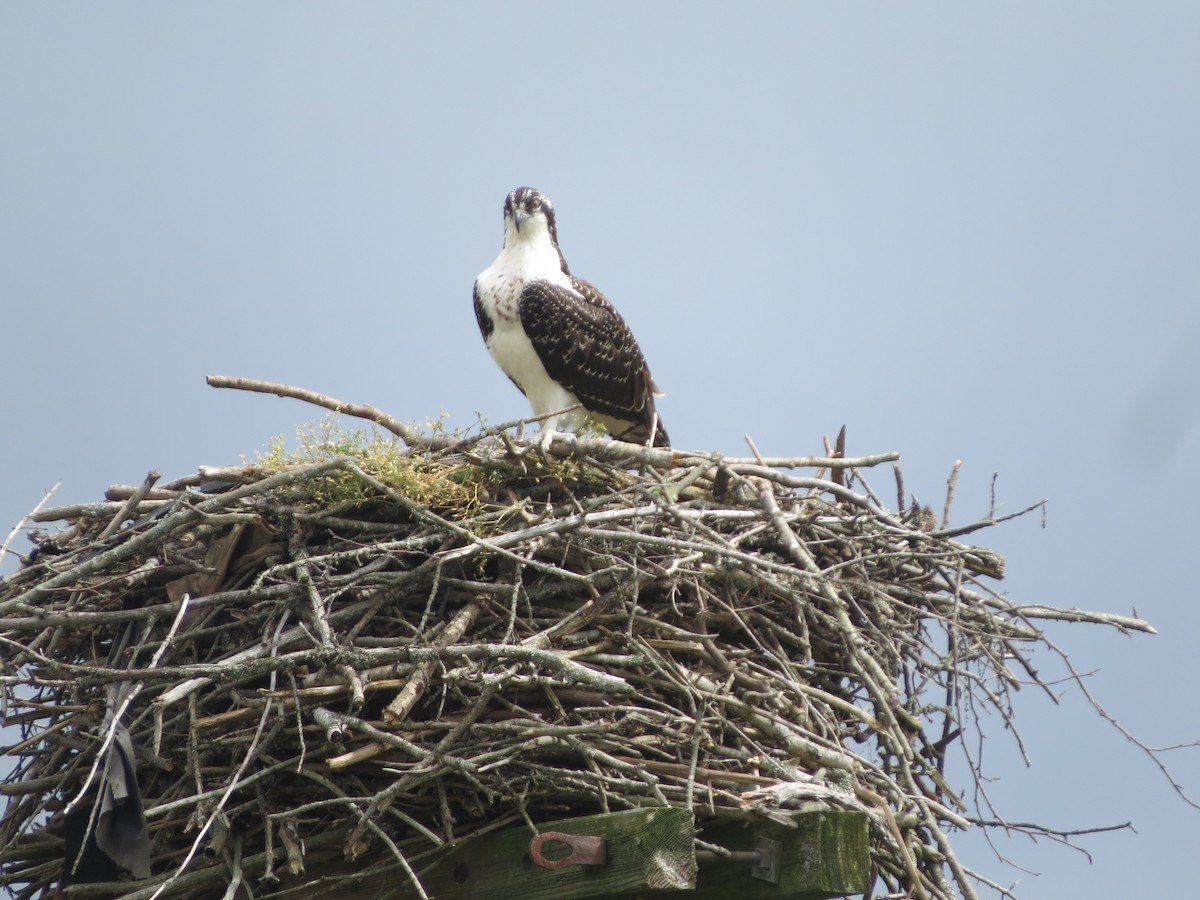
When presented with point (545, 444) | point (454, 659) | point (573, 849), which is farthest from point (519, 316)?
point (573, 849)

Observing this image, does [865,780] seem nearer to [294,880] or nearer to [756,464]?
[756,464]

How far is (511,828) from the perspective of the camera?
13.8 feet

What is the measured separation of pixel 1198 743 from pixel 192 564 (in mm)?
3677

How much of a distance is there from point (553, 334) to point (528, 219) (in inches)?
27.8

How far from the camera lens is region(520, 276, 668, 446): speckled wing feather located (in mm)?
6488

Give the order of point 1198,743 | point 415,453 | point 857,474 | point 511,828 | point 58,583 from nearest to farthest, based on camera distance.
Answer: point 511,828
point 58,583
point 1198,743
point 415,453
point 857,474

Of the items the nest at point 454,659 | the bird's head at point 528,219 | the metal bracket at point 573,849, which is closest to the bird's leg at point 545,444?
the nest at point 454,659

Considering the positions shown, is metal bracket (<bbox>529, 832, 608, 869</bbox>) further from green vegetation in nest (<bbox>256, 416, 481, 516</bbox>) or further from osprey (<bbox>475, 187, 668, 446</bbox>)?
osprey (<bbox>475, 187, 668, 446</bbox>)

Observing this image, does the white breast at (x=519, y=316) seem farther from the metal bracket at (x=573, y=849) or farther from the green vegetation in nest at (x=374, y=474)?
the metal bracket at (x=573, y=849)

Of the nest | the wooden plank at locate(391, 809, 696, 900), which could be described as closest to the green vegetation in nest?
the nest

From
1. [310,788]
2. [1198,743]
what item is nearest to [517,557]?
[310,788]

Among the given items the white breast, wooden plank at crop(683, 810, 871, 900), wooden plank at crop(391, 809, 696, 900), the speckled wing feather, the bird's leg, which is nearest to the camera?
wooden plank at crop(391, 809, 696, 900)

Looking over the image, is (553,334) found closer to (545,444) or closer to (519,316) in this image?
(519,316)

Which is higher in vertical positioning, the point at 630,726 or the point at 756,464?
the point at 756,464
